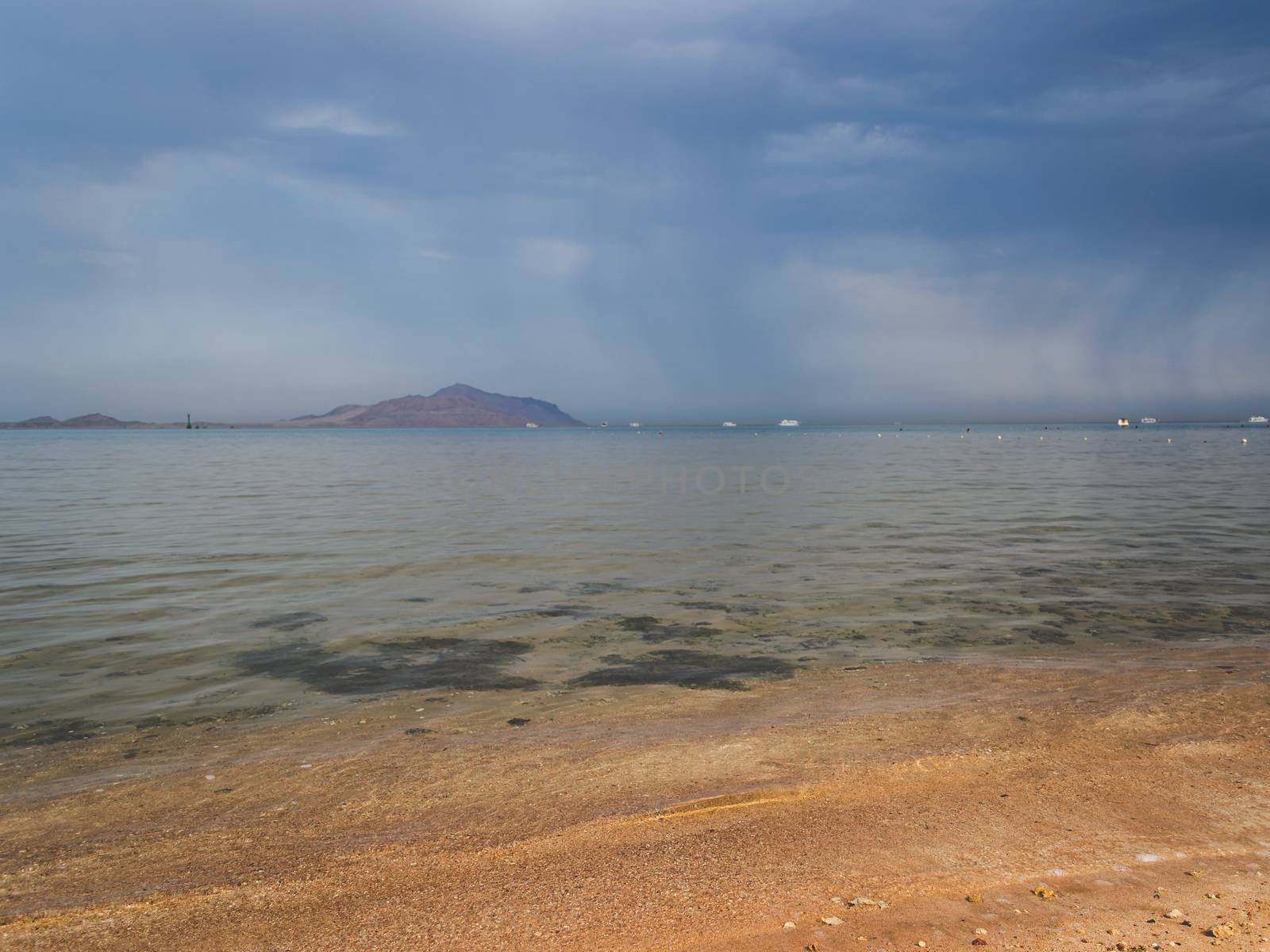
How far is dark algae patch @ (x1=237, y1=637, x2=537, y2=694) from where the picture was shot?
973 centimetres

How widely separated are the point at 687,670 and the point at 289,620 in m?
6.77

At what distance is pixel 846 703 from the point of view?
8438mm

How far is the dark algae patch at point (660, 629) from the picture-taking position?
12.0 metres

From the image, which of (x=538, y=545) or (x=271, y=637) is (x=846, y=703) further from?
(x=538, y=545)

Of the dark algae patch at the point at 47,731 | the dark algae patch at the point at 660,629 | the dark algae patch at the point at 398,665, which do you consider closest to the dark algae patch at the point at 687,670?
the dark algae patch at the point at 660,629

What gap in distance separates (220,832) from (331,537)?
710 inches

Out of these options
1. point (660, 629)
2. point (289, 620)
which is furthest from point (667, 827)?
point (289, 620)

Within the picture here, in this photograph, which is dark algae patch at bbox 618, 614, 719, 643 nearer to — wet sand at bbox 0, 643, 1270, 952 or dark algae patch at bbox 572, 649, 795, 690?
dark algae patch at bbox 572, 649, 795, 690

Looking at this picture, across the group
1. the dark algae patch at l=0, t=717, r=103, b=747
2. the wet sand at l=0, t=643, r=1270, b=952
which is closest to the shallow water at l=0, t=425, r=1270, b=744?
the dark algae patch at l=0, t=717, r=103, b=747

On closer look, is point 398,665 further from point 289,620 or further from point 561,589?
point 561,589

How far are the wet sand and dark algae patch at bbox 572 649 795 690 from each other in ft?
3.25

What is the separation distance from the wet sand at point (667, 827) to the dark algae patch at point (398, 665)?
Answer: 104cm

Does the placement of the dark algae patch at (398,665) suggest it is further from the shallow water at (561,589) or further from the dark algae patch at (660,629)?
the dark algae patch at (660,629)

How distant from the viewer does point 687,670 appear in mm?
10234
